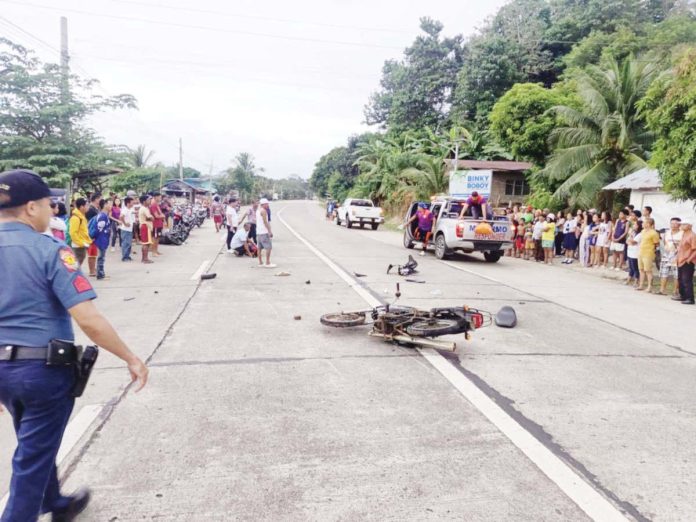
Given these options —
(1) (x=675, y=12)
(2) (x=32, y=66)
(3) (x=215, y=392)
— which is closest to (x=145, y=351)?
(3) (x=215, y=392)

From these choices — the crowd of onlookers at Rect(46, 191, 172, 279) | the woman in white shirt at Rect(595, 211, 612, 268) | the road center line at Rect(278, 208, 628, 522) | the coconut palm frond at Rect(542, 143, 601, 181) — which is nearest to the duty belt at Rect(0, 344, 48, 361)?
the road center line at Rect(278, 208, 628, 522)

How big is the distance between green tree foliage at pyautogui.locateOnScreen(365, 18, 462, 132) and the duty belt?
150 feet

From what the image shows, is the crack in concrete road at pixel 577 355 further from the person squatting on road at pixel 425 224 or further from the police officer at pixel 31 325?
the person squatting on road at pixel 425 224

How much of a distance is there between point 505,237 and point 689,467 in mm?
11491

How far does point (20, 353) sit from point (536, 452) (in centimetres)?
309

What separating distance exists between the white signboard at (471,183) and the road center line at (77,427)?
1995cm

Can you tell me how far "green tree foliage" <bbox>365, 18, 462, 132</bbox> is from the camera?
46.4m

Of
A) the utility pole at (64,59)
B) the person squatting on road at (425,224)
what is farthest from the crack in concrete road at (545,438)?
the utility pole at (64,59)

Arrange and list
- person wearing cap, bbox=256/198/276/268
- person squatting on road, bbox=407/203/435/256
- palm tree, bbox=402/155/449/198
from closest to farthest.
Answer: person wearing cap, bbox=256/198/276/268, person squatting on road, bbox=407/203/435/256, palm tree, bbox=402/155/449/198

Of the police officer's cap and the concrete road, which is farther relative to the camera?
the concrete road

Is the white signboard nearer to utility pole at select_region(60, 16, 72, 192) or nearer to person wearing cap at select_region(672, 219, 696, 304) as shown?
person wearing cap at select_region(672, 219, 696, 304)

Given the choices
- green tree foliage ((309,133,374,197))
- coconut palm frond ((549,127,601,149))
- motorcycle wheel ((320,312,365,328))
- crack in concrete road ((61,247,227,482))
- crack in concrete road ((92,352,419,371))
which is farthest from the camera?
green tree foliage ((309,133,374,197))

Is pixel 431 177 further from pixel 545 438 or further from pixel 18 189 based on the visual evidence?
pixel 18 189

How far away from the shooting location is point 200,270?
12.1 meters
